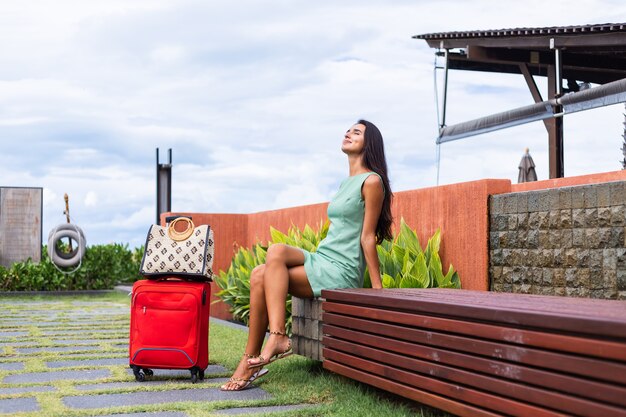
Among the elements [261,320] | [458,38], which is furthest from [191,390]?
[458,38]

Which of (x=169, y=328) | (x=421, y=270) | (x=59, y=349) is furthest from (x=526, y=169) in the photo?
(x=169, y=328)

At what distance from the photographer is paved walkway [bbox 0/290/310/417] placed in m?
3.98

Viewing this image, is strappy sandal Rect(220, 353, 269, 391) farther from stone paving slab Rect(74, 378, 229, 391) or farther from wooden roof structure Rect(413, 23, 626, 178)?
wooden roof structure Rect(413, 23, 626, 178)

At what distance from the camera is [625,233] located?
4.46 meters

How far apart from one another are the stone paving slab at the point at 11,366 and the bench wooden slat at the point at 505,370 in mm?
2542

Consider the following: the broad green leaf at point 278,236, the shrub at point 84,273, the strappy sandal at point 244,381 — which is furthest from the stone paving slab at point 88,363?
the shrub at point 84,273

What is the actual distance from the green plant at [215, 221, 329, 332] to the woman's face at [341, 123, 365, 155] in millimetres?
2407

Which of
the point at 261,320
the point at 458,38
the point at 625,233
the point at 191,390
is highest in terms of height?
the point at 458,38

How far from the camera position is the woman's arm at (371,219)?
4414 mm

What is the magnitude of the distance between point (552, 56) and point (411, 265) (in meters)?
8.07

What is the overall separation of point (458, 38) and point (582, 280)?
7185 mm

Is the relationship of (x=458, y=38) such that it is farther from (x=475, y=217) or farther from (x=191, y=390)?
(x=191, y=390)

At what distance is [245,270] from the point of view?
320 inches

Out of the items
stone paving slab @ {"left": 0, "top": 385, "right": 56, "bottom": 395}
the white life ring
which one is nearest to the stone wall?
stone paving slab @ {"left": 0, "top": 385, "right": 56, "bottom": 395}
